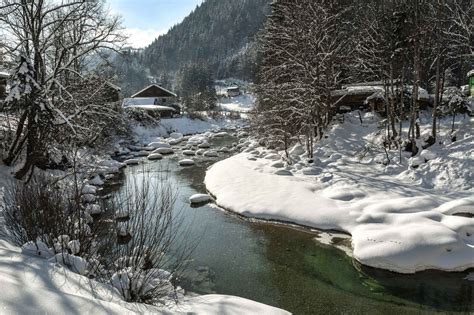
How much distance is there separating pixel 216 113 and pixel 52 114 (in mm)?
44851

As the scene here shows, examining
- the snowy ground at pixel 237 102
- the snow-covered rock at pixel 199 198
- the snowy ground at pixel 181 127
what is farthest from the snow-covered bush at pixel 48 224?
the snowy ground at pixel 237 102

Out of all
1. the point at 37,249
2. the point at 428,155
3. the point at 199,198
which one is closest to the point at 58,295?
the point at 37,249

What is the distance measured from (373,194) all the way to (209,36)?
153m

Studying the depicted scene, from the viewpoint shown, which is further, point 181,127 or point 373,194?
point 181,127

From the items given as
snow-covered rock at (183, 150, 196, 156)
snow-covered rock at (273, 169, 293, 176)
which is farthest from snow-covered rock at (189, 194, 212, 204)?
snow-covered rock at (183, 150, 196, 156)

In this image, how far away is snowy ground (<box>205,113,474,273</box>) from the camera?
33.6 ft

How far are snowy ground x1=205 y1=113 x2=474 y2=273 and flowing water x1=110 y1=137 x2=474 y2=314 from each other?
640 millimetres

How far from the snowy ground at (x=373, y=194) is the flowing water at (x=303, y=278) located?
0.64 m

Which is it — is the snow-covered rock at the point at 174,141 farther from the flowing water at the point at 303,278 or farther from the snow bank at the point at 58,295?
the snow bank at the point at 58,295

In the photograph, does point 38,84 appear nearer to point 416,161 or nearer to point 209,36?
point 416,161

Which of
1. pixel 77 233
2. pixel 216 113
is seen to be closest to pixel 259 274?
pixel 77 233

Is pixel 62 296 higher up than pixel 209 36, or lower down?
lower down

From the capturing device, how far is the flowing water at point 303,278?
8555mm

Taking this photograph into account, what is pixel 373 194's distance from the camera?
14.2 meters
